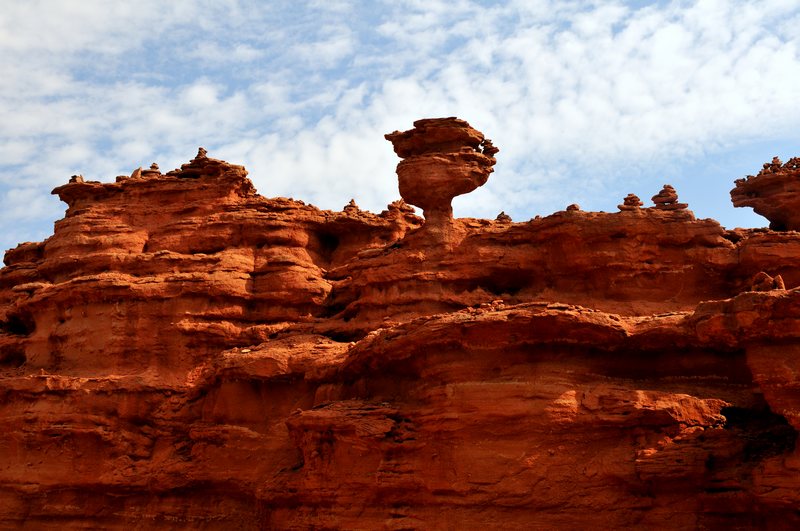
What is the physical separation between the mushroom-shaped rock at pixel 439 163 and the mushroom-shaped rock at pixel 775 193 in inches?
313

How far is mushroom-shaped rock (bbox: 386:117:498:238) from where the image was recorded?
30031mm

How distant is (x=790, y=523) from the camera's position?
18.0m

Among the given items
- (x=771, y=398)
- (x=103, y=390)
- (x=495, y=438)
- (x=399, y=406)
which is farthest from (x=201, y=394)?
(x=771, y=398)

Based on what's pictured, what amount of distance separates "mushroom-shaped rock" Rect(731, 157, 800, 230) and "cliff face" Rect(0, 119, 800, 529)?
380 centimetres

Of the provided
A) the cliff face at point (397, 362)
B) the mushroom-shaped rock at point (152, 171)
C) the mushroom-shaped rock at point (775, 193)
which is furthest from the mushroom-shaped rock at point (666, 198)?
the mushroom-shaped rock at point (152, 171)

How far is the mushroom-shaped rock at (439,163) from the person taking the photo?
98.5 feet

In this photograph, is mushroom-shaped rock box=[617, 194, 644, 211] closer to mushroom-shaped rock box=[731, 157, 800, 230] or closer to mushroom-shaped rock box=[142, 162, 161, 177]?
mushroom-shaped rock box=[731, 157, 800, 230]

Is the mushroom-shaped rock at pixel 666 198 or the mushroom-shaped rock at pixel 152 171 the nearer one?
the mushroom-shaped rock at pixel 666 198

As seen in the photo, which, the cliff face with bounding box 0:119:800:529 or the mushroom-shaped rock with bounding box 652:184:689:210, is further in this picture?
the mushroom-shaped rock with bounding box 652:184:689:210

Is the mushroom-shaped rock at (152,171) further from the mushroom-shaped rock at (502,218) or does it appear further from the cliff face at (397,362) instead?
the mushroom-shaped rock at (502,218)

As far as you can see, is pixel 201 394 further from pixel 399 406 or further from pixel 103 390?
pixel 399 406

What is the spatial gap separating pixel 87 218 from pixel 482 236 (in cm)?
1515

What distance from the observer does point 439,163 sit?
3027cm

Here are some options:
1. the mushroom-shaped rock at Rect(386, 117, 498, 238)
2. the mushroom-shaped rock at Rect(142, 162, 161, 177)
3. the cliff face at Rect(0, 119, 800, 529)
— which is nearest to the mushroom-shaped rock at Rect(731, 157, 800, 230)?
the cliff face at Rect(0, 119, 800, 529)
